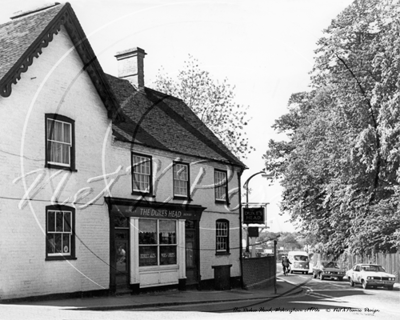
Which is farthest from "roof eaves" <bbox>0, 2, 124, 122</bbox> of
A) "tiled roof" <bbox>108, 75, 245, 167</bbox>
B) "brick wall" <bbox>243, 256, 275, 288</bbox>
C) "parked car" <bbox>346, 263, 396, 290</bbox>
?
"parked car" <bbox>346, 263, 396, 290</bbox>

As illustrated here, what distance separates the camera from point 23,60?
18.1 metres

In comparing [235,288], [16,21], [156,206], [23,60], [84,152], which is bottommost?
[235,288]

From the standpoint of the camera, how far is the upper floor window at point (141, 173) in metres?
23.1

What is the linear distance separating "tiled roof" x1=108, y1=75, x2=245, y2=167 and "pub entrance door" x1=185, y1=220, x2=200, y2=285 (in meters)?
3.36

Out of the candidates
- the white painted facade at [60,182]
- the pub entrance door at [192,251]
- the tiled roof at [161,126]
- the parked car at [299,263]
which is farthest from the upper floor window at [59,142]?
the parked car at [299,263]

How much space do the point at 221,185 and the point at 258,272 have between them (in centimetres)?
581

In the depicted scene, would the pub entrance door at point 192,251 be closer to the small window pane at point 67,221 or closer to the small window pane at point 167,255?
the small window pane at point 167,255

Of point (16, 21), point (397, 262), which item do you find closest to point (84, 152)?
point (16, 21)

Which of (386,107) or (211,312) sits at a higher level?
(386,107)

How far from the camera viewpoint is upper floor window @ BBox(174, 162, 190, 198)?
25.7m

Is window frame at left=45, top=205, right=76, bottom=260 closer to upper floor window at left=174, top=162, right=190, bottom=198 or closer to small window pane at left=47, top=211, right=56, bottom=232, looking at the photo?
small window pane at left=47, top=211, right=56, bottom=232

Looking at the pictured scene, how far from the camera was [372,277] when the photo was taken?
30.9 metres

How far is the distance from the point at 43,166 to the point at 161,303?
590 cm

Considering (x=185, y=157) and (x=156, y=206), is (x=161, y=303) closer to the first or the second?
(x=156, y=206)
